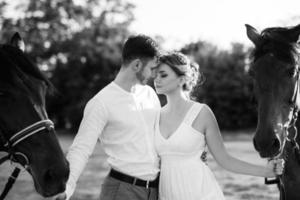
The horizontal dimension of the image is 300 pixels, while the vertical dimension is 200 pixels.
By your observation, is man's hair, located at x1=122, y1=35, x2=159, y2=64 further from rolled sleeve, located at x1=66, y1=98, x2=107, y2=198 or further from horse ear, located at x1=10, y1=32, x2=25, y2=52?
horse ear, located at x1=10, y1=32, x2=25, y2=52

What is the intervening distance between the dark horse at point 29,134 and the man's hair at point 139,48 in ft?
3.91

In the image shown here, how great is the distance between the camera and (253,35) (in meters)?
4.33

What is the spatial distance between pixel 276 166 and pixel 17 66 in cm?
246

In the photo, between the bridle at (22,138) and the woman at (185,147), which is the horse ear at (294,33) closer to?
the woman at (185,147)

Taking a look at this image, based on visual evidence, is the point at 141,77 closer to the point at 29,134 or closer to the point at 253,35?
the point at 253,35

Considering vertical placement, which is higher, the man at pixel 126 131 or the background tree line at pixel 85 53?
the man at pixel 126 131

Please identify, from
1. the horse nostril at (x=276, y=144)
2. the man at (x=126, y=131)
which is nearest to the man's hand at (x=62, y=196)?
the man at (x=126, y=131)

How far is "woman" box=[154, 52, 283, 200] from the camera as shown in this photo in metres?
4.14

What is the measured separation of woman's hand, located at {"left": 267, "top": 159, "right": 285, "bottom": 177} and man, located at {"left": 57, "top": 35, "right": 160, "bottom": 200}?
109cm

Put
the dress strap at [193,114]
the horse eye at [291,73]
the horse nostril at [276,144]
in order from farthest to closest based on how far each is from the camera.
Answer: the dress strap at [193,114], the horse eye at [291,73], the horse nostril at [276,144]

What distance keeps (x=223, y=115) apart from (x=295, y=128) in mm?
27799

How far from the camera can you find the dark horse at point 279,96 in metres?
3.69

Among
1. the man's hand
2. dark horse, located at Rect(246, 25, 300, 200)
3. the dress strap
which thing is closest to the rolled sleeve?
the man's hand

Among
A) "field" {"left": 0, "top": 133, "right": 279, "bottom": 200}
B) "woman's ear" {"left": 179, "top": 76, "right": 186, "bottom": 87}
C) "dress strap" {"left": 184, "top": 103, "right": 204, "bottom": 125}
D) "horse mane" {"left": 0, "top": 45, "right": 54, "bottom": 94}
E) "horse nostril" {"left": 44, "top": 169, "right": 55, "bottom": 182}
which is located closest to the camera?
"horse nostril" {"left": 44, "top": 169, "right": 55, "bottom": 182}
